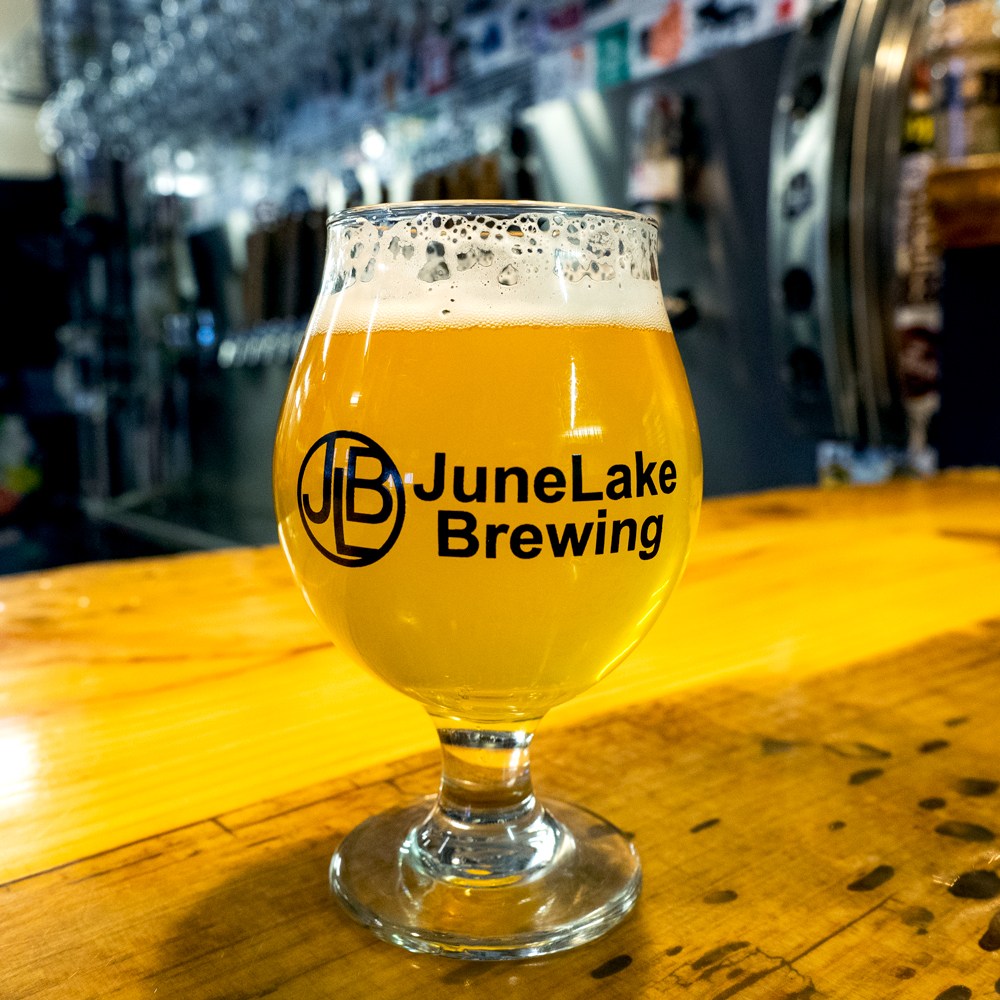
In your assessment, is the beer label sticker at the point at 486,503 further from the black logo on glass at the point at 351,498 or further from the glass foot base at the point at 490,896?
the glass foot base at the point at 490,896

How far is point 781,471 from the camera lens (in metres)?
2.39

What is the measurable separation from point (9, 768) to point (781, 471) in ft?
6.85

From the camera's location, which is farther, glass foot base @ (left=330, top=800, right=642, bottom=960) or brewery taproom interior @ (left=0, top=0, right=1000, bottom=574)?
brewery taproom interior @ (left=0, top=0, right=1000, bottom=574)

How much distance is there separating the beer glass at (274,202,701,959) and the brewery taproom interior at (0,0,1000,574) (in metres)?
0.93

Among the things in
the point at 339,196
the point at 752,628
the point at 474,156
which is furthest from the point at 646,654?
the point at 339,196

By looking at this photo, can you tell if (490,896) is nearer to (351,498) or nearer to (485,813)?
(485,813)

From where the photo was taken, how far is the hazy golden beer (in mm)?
388

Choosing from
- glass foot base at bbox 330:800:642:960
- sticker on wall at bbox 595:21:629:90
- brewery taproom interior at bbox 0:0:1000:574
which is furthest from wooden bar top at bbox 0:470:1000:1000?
sticker on wall at bbox 595:21:629:90

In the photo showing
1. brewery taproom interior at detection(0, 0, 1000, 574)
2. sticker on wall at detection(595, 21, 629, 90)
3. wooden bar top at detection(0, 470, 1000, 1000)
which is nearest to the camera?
wooden bar top at detection(0, 470, 1000, 1000)

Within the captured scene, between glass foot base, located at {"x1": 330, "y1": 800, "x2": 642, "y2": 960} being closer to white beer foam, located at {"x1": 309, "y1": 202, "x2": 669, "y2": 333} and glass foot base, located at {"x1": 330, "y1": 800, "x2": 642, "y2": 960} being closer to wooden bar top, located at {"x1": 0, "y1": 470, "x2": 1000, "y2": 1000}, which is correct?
wooden bar top, located at {"x1": 0, "y1": 470, "x2": 1000, "y2": 1000}

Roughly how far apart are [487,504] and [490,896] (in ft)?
0.50

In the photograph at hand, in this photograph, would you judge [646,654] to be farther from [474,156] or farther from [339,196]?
[339,196]

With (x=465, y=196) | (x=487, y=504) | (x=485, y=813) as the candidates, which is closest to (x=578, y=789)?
(x=485, y=813)

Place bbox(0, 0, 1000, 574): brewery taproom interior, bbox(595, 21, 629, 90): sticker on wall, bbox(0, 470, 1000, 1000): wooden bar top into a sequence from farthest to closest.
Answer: bbox(595, 21, 629, 90): sticker on wall, bbox(0, 0, 1000, 574): brewery taproom interior, bbox(0, 470, 1000, 1000): wooden bar top
